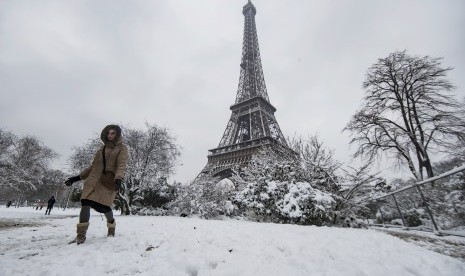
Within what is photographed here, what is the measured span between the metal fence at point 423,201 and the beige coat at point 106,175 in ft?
19.5

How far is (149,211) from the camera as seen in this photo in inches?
570

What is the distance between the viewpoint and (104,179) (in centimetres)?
385

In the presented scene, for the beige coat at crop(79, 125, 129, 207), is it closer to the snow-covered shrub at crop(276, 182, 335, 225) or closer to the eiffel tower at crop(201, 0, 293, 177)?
the snow-covered shrub at crop(276, 182, 335, 225)

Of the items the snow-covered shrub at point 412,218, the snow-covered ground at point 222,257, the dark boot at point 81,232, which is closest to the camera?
the snow-covered ground at point 222,257

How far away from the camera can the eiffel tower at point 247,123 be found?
31.5 metres

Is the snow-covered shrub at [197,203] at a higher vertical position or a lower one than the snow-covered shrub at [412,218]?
higher

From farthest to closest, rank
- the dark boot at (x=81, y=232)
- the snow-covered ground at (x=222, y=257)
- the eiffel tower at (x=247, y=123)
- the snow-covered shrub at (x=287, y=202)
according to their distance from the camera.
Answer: the eiffel tower at (x=247, y=123) < the snow-covered shrub at (x=287, y=202) < the dark boot at (x=81, y=232) < the snow-covered ground at (x=222, y=257)

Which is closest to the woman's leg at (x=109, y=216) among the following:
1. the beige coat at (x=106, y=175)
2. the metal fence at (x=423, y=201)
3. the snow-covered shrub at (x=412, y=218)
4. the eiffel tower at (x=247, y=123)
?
the beige coat at (x=106, y=175)

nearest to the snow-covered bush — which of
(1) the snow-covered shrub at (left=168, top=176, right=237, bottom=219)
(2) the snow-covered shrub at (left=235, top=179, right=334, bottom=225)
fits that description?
(2) the snow-covered shrub at (left=235, top=179, right=334, bottom=225)

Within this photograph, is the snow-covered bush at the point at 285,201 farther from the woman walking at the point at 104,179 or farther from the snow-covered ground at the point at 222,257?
the woman walking at the point at 104,179

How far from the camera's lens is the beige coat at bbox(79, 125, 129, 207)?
12.1 ft

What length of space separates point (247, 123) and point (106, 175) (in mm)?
37457

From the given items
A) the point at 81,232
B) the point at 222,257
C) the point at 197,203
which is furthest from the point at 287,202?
the point at 197,203

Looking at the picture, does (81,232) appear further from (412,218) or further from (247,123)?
(247,123)
